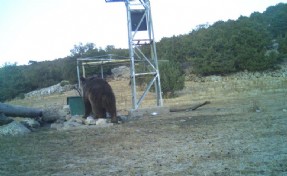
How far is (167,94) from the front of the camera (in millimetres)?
23656

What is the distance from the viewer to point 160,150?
6.14 metres

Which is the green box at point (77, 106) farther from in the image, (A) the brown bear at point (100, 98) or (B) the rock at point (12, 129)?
(B) the rock at point (12, 129)

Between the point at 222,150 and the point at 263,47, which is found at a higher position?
the point at 263,47

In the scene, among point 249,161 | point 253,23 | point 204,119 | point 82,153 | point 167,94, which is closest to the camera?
point 249,161

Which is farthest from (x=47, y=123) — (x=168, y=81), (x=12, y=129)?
(x=168, y=81)

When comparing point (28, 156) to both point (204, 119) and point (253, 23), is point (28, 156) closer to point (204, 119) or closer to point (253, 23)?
point (204, 119)

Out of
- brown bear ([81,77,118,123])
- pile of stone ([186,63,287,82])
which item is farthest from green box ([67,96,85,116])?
pile of stone ([186,63,287,82])

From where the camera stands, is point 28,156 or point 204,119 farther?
point 204,119

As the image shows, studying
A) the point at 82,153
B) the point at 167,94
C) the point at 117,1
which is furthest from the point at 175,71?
the point at 82,153

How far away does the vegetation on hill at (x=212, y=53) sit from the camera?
119 ft

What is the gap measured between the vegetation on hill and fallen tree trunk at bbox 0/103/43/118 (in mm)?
20530

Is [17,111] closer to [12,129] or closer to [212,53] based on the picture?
[12,129]

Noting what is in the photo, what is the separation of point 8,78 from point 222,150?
3363 cm

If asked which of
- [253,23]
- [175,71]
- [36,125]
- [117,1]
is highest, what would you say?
[253,23]
